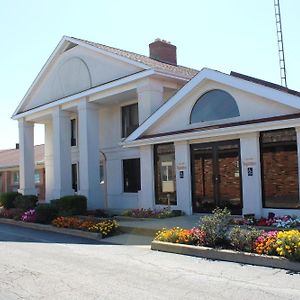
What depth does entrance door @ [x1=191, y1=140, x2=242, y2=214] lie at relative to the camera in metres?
14.7

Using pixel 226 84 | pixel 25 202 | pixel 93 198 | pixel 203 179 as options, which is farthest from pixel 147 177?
pixel 25 202

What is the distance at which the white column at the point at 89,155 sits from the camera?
2111 cm

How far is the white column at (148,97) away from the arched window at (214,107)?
2700 millimetres

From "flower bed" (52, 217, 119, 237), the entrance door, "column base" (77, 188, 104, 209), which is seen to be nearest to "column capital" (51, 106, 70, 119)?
"column base" (77, 188, 104, 209)

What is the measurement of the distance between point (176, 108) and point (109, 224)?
17.4 ft

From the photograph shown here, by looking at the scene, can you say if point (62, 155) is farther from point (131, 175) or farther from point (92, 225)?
point (92, 225)

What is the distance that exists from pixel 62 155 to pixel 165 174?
8065 mm

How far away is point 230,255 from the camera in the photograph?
30.0 feet

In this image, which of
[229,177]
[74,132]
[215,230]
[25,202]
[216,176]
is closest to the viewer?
[215,230]

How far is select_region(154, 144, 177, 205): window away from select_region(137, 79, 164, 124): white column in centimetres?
180

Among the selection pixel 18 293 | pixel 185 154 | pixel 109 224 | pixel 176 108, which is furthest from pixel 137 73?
pixel 18 293

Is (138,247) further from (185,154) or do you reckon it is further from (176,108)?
(176,108)

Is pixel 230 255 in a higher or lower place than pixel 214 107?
lower

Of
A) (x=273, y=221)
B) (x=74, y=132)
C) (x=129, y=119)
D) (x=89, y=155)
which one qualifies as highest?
(x=129, y=119)
